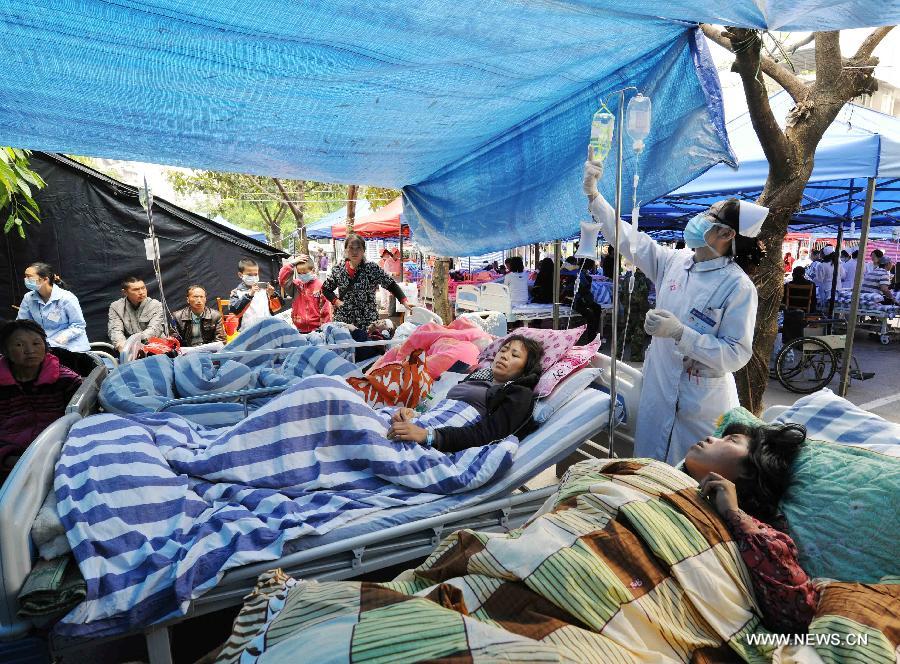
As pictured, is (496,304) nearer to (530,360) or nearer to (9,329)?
(530,360)

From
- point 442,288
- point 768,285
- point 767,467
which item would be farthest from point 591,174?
point 442,288

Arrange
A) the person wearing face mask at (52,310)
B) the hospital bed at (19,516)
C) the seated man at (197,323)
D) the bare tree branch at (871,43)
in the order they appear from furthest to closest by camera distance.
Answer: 1. the seated man at (197,323)
2. the person wearing face mask at (52,310)
3. the bare tree branch at (871,43)
4. the hospital bed at (19,516)

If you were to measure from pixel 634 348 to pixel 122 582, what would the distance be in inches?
319

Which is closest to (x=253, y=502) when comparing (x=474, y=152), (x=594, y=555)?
(x=594, y=555)

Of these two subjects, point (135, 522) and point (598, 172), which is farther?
point (598, 172)

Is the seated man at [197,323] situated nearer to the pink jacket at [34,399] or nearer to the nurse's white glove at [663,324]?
the pink jacket at [34,399]

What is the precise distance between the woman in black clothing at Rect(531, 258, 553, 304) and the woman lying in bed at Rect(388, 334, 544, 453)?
684 centimetres

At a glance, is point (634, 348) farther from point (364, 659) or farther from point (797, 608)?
point (364, 659)

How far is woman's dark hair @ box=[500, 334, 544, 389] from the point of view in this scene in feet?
10.4

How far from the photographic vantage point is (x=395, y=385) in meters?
3.62

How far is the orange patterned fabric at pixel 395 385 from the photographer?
3.60 m

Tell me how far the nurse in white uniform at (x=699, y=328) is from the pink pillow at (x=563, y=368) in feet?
1.45

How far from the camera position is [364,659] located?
1092 millimetres

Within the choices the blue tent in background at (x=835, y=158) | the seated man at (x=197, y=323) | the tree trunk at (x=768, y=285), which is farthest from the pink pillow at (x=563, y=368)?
the seated man at (x=197, y=323)
